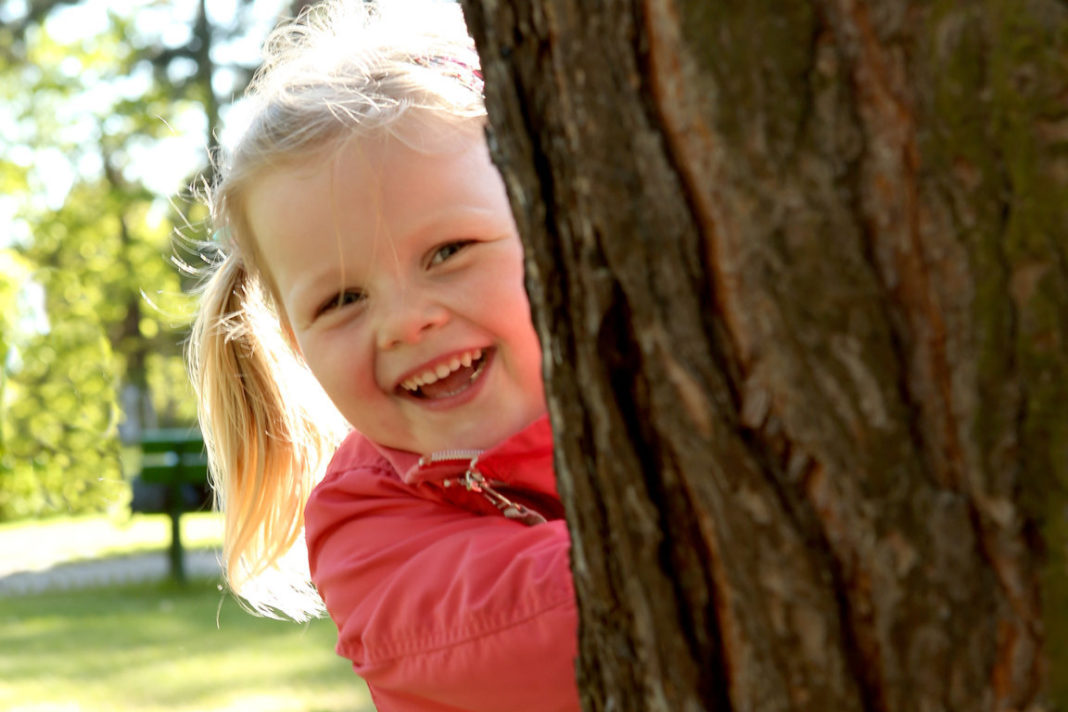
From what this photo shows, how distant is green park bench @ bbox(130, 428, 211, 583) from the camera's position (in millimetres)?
11227

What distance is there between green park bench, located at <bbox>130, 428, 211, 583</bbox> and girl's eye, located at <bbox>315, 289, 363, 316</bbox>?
9.35 metres

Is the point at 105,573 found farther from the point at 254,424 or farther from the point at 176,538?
the point at 254,424

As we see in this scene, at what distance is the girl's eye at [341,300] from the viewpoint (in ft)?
6.63

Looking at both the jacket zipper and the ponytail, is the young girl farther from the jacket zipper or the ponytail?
the ponytail

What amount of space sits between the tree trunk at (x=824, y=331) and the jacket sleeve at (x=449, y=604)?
1.99ft

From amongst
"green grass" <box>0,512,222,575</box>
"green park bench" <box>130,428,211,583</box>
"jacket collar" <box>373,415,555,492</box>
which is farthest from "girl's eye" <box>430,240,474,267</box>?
"green grass" <box>0,512,222,575</box>

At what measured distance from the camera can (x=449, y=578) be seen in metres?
1.73

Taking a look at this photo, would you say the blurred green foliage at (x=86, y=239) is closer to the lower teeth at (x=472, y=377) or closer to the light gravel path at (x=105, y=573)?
the light gravel path at (x=105, y=573)

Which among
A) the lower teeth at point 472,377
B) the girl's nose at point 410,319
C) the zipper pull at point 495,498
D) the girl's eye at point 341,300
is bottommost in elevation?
the zipper pull at point 495,498

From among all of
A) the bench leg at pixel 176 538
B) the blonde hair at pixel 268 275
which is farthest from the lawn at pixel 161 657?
the blonde hair at pixel 268 275

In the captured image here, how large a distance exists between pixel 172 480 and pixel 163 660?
137 inches

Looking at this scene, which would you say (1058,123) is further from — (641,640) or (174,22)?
(174,22)

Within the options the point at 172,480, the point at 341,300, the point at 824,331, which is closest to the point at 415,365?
the point at 341,300

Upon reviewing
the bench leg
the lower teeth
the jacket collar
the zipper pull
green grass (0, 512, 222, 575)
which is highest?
the lower teeth
